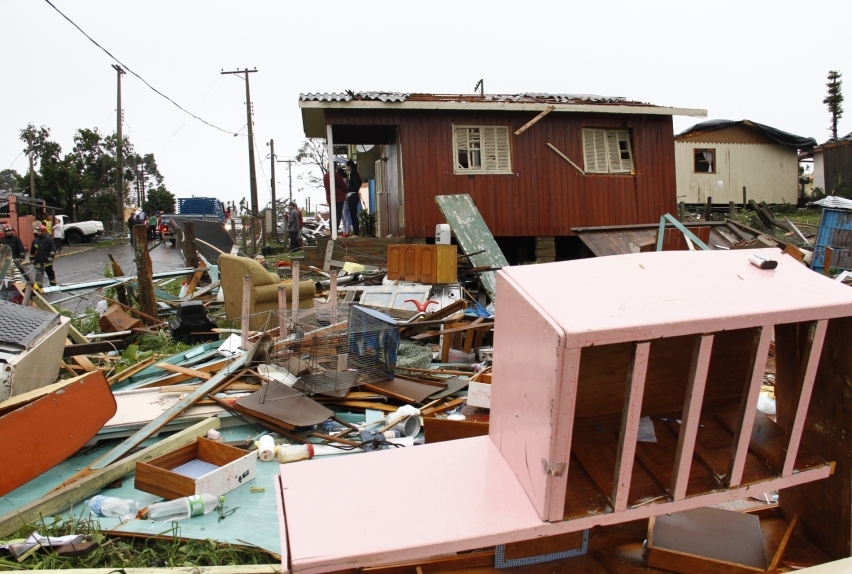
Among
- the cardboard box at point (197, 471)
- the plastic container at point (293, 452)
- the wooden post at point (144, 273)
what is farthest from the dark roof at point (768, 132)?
the cardboard box at point (197, 471)

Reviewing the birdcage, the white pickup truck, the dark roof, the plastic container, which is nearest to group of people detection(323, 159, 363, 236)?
the birdcage

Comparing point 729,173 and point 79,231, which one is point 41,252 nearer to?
point 79,231

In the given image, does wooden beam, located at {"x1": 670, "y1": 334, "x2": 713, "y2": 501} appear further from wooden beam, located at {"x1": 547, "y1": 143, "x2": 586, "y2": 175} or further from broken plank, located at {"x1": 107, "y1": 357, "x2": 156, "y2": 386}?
wooden beam, located at {"x1": 547, "y1": 143, "x2": 586, "y2": 175}

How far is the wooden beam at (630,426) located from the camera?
6.59 feet

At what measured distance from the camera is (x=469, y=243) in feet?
37.2

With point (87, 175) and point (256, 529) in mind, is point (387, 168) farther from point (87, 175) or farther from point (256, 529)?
point (87, 175)

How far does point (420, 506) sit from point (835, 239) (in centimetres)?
1301

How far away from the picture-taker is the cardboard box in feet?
12.3

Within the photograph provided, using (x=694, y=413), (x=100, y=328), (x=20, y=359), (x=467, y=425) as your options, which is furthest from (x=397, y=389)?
(x=100, y=328)

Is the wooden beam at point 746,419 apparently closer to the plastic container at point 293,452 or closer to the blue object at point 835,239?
the plastic container at point 293,452

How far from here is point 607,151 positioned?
46.5 feet

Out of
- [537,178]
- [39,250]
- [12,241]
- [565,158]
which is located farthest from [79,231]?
[565,158]

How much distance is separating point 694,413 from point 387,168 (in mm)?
13940

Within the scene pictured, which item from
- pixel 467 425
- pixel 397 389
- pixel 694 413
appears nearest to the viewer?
pixel 694 413
